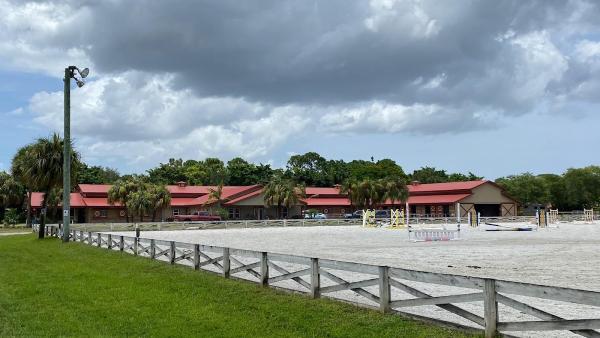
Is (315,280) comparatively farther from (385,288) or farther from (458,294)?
(458,294)

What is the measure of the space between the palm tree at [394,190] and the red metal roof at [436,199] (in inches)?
294

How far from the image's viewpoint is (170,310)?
11.6 m

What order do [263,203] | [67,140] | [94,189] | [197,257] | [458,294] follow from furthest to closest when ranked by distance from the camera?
[263,203], [94,189], [67,140], [197,257], [458,294]

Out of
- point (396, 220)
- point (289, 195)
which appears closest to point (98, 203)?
point (289, 195)

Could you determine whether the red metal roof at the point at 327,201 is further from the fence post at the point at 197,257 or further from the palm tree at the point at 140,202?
the fence post at the point at 197,257

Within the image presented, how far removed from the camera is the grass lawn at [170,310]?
9656 mm

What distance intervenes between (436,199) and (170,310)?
79784 millimetres

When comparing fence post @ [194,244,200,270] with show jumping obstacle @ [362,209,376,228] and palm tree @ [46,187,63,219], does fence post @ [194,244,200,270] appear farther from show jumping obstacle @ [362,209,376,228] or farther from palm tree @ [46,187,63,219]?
palm tree @ [46,187,63,219]

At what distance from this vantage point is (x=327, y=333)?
9.38 metres

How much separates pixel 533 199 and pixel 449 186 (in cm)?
2694

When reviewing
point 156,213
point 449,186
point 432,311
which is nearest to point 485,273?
point 432,311

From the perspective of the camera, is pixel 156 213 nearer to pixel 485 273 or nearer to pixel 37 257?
pixel 37 257

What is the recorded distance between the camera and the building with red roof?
250 ft

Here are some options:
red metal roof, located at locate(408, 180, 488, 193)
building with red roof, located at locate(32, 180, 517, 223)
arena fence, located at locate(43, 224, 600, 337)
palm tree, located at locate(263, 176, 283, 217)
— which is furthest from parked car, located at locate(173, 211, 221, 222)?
arena fence, located at locate(43, 224, 600, 337)
